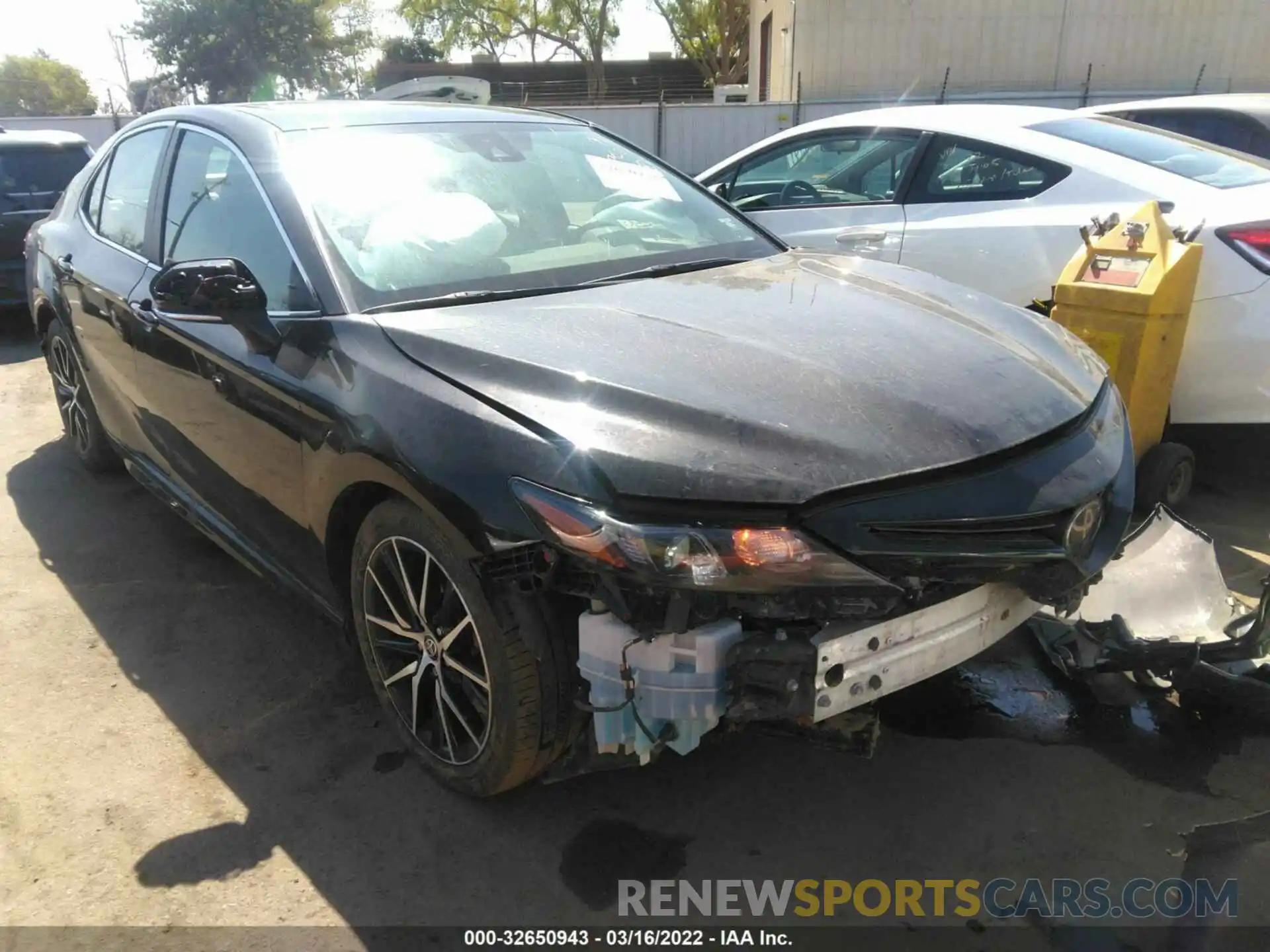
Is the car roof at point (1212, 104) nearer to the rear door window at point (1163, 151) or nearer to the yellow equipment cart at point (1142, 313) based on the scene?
the rear door window at point (1163, 151)

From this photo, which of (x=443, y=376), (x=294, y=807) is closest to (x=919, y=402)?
(x=443, y=376)

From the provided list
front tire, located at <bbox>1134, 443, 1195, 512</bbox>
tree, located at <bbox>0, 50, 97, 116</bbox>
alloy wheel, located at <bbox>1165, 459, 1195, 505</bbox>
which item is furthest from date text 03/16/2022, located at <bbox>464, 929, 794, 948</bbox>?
tree, located at <bbox>0, 50, 97, 116</bbox>

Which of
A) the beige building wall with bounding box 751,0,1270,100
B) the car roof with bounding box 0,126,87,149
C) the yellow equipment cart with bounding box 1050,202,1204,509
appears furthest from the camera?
the beige building wall with bounding box 751,0,1270,100

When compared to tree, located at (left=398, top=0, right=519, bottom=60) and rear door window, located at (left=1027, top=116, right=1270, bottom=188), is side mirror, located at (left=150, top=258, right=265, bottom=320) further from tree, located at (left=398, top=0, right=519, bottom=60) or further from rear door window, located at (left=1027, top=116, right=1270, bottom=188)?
tree, located at (left=398, top=0, right=519, bottom=60)

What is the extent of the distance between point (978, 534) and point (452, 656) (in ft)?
4.22

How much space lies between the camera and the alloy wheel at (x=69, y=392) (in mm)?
4707

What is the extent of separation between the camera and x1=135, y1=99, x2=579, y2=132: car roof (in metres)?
3.23

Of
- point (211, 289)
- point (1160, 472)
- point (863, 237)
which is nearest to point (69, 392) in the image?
point (211, 289)

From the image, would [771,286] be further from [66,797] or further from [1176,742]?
[66,797]

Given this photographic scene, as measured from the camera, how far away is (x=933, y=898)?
2.26 meters

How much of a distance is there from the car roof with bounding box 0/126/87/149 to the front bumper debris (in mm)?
8871

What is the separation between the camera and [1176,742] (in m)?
2.75

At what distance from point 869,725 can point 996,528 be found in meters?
0.54

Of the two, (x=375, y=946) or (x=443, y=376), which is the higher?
(x=443, y=376)
